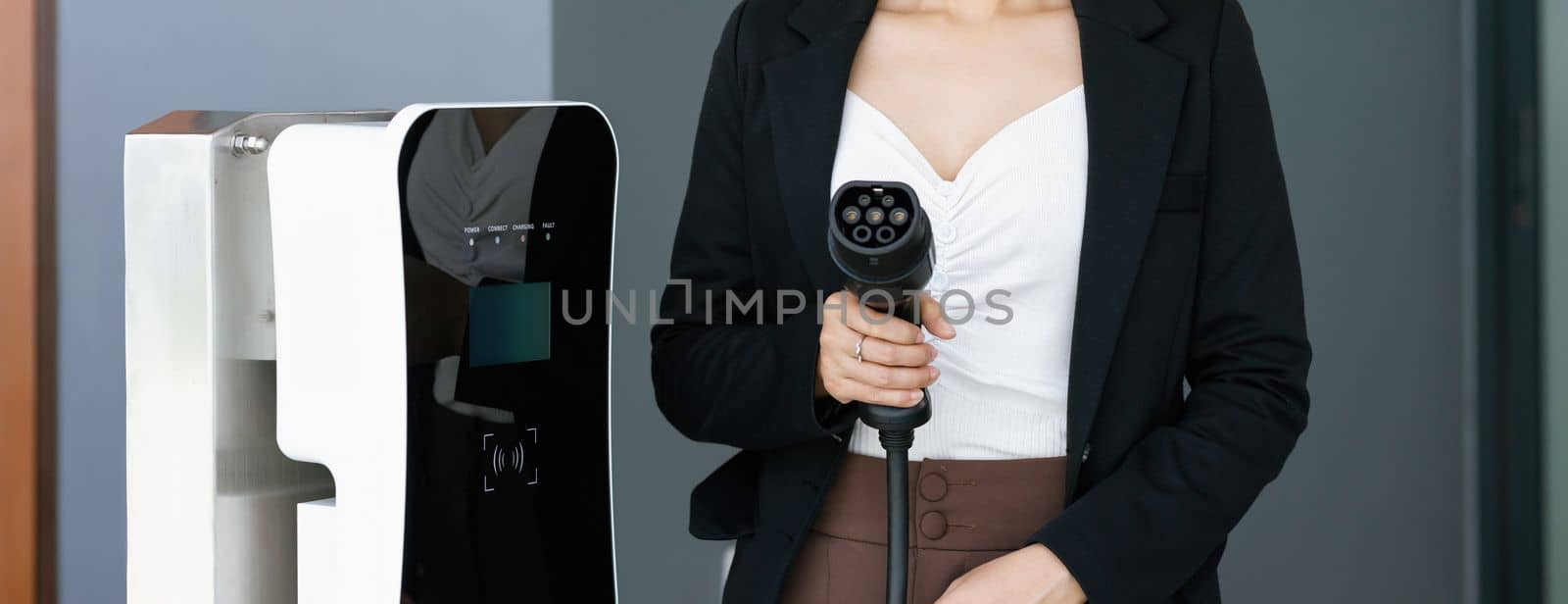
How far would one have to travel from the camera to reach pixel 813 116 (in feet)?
3.58

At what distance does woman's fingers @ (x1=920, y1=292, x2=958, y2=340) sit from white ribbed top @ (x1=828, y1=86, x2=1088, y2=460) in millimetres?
157

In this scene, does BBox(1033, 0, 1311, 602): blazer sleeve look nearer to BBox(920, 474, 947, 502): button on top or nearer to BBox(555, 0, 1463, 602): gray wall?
BBox(920, 474, 947, 502): button on top

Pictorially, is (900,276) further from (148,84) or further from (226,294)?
(148,84)

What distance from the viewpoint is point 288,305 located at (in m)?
0.94

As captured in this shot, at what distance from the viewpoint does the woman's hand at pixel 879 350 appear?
88 cm

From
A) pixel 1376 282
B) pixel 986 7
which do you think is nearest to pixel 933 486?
pixel 986 7

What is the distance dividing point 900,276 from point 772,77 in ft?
1.18

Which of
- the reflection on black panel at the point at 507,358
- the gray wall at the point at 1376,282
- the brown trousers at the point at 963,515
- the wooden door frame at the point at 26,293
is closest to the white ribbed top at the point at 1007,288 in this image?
the brown trousers at the point at 963,515

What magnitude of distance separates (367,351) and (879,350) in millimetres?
Answer: 358

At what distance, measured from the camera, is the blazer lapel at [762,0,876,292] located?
1066mm

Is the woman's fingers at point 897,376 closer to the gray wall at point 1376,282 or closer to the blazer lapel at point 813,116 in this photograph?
the blazer lapel at point 813,116

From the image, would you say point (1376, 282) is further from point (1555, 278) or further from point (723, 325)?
point (723, 325)

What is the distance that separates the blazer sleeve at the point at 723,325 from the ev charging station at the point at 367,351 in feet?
0.24

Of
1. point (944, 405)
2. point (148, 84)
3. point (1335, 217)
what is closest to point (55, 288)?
point (148, 84)
